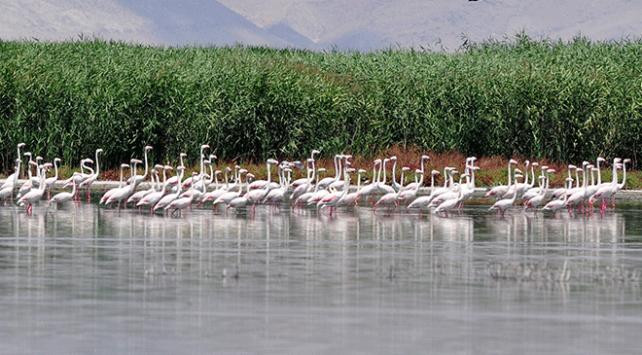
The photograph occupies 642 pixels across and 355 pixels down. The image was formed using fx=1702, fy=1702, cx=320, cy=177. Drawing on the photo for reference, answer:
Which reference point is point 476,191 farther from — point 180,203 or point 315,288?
point 315,288

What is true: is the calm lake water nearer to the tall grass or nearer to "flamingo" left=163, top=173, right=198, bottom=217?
"flamingo" left=163, top=173, right=198, bottom=217

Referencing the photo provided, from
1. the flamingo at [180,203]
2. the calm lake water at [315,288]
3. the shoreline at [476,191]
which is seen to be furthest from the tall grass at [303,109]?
the calm lake water at [315,288]

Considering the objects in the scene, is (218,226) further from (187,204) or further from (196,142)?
(196,142)

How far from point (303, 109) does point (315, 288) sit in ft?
108

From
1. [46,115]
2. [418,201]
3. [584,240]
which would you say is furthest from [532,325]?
[46,115]

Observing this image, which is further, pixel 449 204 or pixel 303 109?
pixel 303 109

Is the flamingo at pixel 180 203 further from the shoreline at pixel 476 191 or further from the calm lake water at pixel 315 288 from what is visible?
the shoreline at pixel 476 191

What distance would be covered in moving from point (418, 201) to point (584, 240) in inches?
316

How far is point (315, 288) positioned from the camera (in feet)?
64.9

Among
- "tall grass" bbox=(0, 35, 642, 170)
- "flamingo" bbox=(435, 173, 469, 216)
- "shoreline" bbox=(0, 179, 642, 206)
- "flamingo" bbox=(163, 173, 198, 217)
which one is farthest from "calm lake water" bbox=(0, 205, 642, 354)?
"tall grass" bbox=(0, 35, 642, 170)

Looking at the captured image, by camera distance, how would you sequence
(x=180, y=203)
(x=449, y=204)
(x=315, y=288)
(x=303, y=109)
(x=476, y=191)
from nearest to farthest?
(x=315, y=288) < (x=180, y=203) < (x=449, y=204) < (x=476, y=191) < (x=303, y=109)

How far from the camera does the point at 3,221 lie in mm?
31250

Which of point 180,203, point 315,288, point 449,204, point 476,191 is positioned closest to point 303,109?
point 476,191

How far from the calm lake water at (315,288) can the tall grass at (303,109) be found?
19491 millimetres
